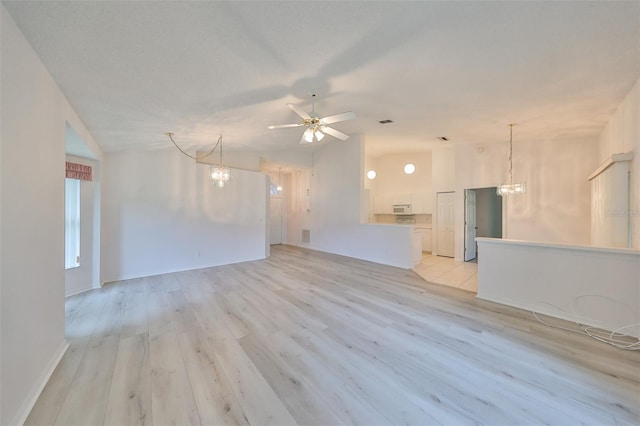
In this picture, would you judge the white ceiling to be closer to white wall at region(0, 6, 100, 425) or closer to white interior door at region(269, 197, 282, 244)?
white wall at region(0, 6, 100, 425)

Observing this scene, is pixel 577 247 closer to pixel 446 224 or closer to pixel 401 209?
pixel 446 224

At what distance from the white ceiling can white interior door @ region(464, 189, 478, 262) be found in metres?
2.85

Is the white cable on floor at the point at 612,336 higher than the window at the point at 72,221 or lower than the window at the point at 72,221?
lower

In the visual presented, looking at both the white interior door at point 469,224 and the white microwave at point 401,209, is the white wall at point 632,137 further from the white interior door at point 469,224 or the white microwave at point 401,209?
the white microwave at point 401,209

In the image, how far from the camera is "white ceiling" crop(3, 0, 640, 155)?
69.1 inches

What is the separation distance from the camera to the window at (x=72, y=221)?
399cm

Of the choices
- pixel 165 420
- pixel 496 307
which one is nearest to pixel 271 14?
pixel 165 420

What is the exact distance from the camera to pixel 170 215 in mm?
5176

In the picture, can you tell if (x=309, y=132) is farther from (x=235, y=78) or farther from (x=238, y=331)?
(x=238, y=331)

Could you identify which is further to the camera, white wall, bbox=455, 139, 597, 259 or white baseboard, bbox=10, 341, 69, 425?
white wall, bbox=455, 139, 597, 259

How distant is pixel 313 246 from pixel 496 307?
569 cm

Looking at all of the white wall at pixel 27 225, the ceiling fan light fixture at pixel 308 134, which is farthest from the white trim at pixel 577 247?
the white wall at pixel 27 225

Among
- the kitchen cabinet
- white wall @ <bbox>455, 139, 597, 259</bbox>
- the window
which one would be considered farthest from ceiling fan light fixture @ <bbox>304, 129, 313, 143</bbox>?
the kitchen cabinet

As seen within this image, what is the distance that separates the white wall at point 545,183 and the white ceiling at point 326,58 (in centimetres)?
139
